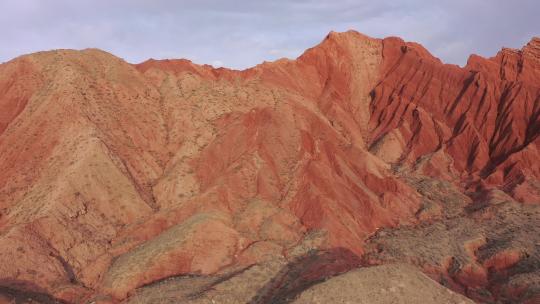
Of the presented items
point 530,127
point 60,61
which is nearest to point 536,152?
point 530,127

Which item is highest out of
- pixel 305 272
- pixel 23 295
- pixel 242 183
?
pixel 242 183

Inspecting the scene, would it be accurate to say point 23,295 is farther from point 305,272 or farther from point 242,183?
point 242,183

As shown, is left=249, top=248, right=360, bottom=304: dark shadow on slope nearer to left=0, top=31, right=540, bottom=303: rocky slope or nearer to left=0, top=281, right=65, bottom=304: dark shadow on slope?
left=0, top=31, right=540, bottom=303: rocky slope

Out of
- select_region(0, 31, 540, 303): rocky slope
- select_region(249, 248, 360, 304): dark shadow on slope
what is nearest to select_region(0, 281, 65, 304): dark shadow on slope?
select_region(0, 31, 540, 303): rocky slope

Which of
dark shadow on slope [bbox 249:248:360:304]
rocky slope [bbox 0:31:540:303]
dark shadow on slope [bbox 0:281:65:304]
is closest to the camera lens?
dark shadow on slope [bbox 0:281:65:304]

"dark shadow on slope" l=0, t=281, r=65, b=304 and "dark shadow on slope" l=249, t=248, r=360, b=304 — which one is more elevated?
"dark shadow on slope" l=0, t=281, r=65, b=304

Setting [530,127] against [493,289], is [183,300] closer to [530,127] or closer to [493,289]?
[493,289]

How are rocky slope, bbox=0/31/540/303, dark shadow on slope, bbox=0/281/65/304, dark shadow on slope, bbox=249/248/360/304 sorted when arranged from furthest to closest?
rocky slope, bbox=0/31/540/303 < dark shadow on slope, bbox=249/248/360/304 < dark shadow on slope, bbox=0/281/65/304

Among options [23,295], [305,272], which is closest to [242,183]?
[305,272]
